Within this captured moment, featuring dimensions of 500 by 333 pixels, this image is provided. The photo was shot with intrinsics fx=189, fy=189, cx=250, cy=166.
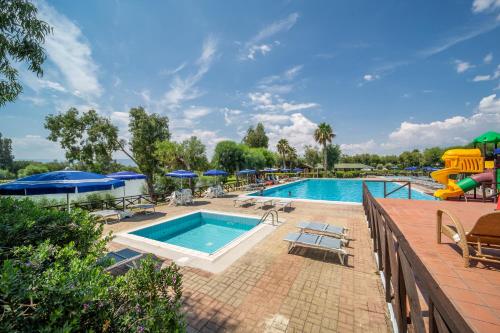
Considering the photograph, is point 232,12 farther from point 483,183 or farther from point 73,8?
point 483,183

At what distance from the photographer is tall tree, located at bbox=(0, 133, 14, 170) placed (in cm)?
5672

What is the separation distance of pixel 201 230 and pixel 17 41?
8474mm

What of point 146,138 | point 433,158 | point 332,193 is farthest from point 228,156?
point 433,158

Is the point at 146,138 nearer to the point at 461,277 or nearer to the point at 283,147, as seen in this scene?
the point at 461,277

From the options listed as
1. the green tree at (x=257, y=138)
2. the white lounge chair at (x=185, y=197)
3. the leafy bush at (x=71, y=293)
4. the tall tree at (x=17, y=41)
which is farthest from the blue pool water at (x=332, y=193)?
the green tree at (x=257, y=138)

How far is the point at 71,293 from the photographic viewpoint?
1286mm

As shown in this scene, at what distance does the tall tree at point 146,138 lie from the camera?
1741cm

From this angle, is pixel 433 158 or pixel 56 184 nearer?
pixel 56 184

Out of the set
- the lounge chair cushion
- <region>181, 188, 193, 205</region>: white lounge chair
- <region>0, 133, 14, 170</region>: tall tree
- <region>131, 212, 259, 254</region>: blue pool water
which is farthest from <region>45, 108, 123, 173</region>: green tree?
<region>0, 133, 14, 170</region>: tall tree

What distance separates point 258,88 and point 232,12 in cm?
1045

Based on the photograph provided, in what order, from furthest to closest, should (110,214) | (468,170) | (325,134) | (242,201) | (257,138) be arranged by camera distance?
(257,138), (325,134), (242,201), (110,214), (468,170)

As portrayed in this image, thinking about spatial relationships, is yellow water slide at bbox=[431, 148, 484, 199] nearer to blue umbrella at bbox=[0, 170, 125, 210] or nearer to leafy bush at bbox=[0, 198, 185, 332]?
leafy bush at bbox=[0, 198, 185, 332]

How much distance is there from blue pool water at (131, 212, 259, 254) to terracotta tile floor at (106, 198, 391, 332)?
3213 millimetres

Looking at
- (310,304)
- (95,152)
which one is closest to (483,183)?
(310,304)
